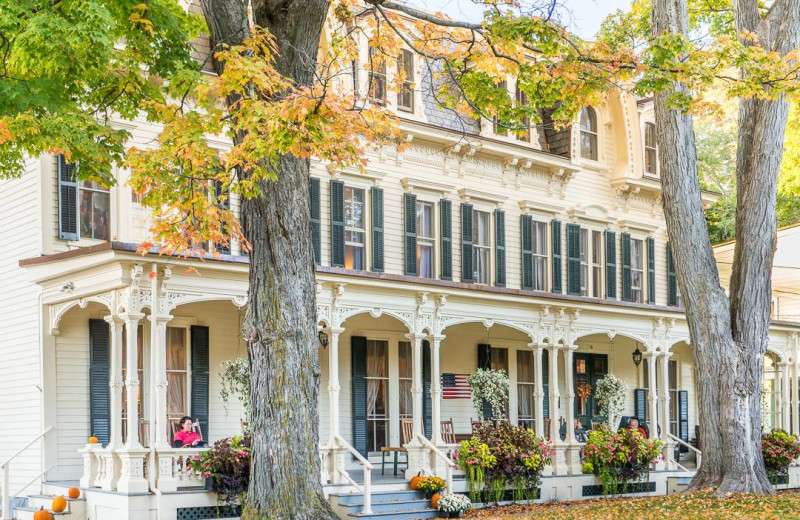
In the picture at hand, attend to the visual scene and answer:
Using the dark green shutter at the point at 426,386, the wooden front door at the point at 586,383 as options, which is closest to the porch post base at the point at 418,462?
the dark green shutter at the point at 426,386

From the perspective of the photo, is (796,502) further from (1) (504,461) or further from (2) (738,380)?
(1) (504,461)

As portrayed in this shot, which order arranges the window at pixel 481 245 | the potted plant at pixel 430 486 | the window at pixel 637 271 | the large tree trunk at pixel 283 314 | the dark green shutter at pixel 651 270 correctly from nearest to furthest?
the large tree trunk at pixel 283 314 < the potted plant at pixel 430 486 < the window at pixel 481 245 < the window at pixel 637 271 < the dark green shutter at pixel 651 270

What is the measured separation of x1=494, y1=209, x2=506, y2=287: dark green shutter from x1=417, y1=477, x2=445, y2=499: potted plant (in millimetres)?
7072

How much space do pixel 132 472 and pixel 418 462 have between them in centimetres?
544

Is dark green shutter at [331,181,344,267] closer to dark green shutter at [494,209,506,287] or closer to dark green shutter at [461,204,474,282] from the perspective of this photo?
dark green shutter at [461,204,474,282]

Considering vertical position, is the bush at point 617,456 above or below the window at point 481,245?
below

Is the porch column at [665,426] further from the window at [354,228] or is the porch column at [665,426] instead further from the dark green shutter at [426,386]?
the window at [354,228]

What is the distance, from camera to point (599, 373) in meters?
26.8

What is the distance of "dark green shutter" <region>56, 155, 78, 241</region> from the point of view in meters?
17.9

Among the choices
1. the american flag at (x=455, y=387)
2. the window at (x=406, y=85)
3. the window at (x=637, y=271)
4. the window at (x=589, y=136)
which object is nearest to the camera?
the window at (x=406, y=85)

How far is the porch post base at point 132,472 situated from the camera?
51.0ft

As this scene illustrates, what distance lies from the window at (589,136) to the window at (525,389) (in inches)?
224

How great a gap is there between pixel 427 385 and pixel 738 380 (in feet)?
22.2

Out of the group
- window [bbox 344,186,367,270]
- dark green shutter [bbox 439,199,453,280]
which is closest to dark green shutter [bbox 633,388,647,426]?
dark green shutter [bbox 439,199,453,280]
